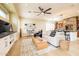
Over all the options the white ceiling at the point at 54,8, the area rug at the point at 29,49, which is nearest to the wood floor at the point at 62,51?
the area rug at the point at 29,49

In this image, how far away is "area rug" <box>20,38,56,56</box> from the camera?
6.40ft

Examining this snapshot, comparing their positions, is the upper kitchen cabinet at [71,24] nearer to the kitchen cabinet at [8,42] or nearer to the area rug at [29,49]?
the area rug at [29,49]

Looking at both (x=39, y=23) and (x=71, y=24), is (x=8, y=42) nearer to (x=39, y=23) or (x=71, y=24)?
(x=39, y=23)

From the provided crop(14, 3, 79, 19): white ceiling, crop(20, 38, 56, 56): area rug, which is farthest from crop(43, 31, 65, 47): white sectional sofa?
crop(14, 3, 79, 19): white ceiling

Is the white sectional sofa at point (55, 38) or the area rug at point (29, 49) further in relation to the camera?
the white sectional sofa at point (55, 38)

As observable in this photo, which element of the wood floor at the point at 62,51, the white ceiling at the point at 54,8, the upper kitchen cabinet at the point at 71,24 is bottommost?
the wood floor at the point at 62,51

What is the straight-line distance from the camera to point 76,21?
1977 mm

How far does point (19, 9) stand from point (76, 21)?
3.97 feet

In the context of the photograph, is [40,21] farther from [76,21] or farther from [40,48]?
[76,21]

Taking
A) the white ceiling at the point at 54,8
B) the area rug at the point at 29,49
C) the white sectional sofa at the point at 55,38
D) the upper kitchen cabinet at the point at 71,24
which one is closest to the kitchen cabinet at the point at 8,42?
the area rug at the point at 29,49

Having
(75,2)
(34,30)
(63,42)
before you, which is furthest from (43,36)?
(75,2)

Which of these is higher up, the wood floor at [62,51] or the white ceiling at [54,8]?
the white ceiling at [54,8]

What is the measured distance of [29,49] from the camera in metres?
2.03

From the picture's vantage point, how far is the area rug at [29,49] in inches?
76.8
